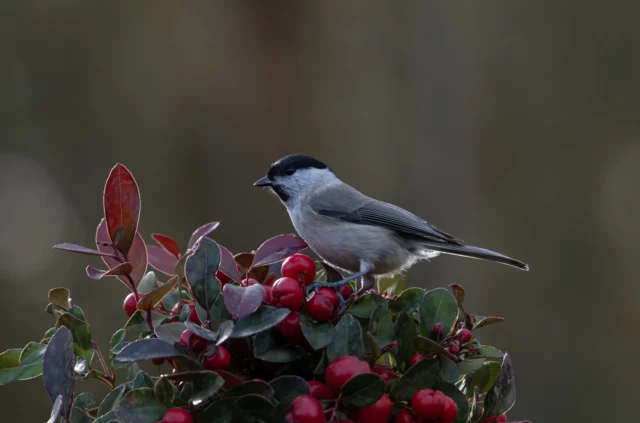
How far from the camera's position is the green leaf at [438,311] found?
111 cm

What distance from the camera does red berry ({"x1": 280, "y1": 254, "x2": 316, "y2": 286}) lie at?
3.55 ft

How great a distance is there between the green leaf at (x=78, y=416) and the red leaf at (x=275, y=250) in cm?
40

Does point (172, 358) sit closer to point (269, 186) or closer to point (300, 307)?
point (300, 307)

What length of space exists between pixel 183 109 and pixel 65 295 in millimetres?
4363

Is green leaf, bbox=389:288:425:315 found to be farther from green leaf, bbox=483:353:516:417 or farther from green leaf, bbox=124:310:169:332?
green leaf, bbox=124:310:169:332

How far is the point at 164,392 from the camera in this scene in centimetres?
92

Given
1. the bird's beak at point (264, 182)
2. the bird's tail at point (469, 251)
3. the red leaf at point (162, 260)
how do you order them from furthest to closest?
the bird's beak at point (264, 182)
the bird's tail at point (469, 251)
the red leaf at point (162, 260)

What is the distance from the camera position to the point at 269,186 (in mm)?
2365

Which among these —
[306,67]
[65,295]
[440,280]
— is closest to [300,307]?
[65,295]

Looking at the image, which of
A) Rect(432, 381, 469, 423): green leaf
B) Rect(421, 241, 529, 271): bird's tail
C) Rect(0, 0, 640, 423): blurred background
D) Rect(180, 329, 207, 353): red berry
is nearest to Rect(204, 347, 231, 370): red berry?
Rect(180, 329, 207, 353): red berry

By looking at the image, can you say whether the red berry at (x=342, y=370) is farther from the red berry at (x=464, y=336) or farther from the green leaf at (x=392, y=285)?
the green leaf at (x=392, y=285)

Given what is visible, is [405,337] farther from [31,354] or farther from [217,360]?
[31,354]

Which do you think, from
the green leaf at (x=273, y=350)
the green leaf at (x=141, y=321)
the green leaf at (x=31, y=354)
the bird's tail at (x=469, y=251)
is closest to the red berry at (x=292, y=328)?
the green leaf at (x=273, y=350)

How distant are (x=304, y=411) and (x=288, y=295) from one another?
21 cm
